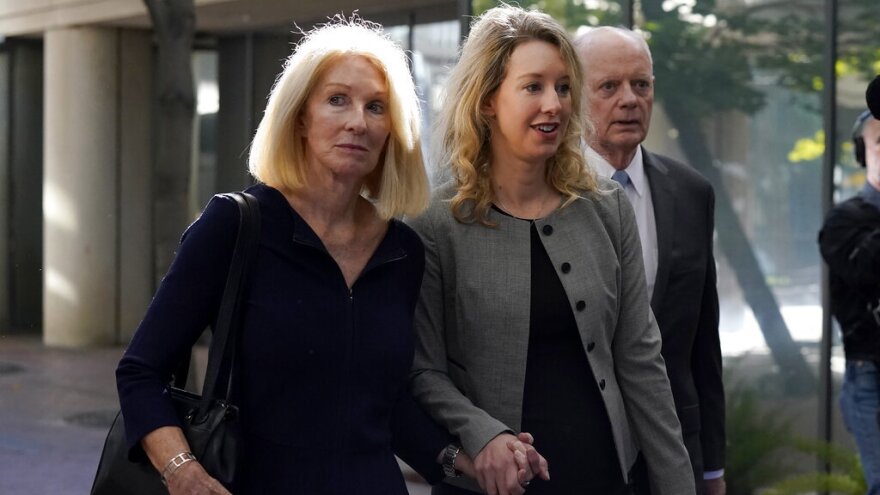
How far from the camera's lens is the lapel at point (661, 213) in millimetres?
3910

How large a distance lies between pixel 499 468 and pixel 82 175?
27.7 feet

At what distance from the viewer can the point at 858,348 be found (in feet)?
19.0

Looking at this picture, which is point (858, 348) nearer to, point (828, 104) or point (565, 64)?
A: point (828, 104)

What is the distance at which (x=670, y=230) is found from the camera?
397 cm

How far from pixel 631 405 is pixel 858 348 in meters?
2.72

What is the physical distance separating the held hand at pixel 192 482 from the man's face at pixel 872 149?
394 centimetres

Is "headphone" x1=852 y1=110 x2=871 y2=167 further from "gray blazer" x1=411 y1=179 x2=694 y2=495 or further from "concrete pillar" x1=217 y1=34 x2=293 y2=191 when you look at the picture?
"concrete pillar" x1=217 y1=34 x2=293 y2=191

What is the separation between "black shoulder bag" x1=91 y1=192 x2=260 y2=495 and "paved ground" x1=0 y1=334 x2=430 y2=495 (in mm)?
5827

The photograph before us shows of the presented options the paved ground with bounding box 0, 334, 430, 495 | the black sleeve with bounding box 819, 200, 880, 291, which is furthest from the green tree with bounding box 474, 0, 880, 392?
the paved ground with bounding box 0, 334, 430, 495

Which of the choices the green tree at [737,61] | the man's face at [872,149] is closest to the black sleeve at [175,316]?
the man's face at [872,149]

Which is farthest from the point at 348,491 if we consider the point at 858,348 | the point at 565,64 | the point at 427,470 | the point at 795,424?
the point at 795,424

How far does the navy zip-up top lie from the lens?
9.23ft

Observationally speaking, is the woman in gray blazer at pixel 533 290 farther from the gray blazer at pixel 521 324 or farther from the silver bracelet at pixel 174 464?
the silver bracelet at pixel 174 464

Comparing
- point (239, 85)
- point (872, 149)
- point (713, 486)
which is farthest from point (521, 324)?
point (239, 85)
